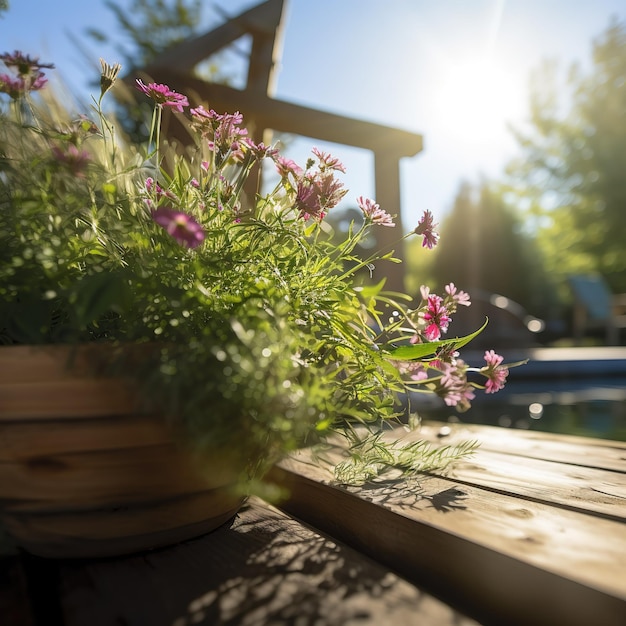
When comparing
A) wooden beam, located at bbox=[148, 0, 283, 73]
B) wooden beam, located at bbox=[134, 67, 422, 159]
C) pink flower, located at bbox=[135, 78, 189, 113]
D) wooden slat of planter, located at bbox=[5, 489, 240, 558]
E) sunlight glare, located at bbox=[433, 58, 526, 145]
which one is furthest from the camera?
sunlight glare, located at bbox=[433, 58, 526, 145]

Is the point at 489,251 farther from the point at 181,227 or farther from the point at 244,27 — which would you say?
the point at 181,227

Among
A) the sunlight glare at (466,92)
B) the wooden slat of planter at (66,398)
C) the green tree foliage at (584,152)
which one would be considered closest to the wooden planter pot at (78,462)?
the wooden slat of planter at (66,398)

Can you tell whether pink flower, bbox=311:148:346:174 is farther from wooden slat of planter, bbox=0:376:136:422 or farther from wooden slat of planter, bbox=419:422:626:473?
wooden slat of planter, bbox=419:422:626:473

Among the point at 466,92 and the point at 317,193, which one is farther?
the point at 466,92

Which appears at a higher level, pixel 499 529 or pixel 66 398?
pixel 66 398

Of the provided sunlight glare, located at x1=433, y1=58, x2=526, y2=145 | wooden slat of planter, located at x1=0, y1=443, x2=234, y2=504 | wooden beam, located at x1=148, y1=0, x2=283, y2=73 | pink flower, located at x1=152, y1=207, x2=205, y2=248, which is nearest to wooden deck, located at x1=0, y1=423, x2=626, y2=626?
wooden slat of planter, located at x1=0, y1=443, x2=234, y2=504

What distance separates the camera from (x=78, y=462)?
68 cm

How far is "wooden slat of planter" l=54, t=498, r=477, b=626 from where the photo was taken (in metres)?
0.60

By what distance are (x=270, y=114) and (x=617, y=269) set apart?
1716 cm

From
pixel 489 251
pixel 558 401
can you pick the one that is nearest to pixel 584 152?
pixel 489 251

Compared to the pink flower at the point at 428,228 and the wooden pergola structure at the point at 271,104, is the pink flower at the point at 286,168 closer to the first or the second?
the pink flower at the point at 428,228

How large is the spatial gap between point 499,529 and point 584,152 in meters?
15.5

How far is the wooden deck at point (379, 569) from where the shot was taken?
60 cm

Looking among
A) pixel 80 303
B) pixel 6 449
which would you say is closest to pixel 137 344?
pixel 80 303
